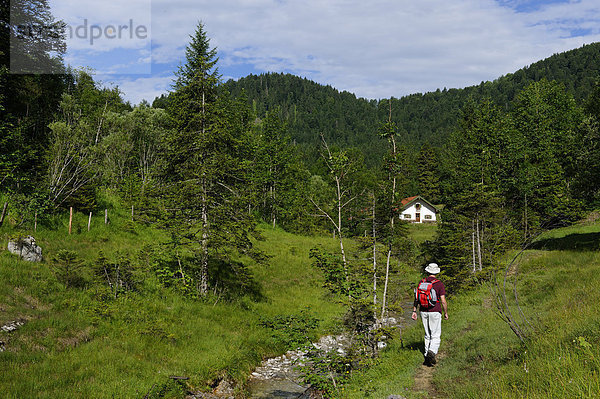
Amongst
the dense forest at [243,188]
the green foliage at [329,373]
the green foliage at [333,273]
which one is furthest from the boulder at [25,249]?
the green foliage at [329,373]

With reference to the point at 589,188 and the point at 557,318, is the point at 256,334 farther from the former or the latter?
the point at 589,188

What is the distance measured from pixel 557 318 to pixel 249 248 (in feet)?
39.8

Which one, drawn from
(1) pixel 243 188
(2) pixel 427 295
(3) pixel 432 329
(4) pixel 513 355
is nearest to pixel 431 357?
(3) pixel 432 329

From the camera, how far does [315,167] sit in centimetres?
9762

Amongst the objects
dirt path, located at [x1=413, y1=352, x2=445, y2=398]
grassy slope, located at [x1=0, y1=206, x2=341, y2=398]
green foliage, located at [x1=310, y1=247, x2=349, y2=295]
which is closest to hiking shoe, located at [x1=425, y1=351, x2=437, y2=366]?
dirt path, located at [x1=413, y1=352, x2=445, y2=398]

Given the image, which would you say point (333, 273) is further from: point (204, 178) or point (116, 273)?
point (116, 273)

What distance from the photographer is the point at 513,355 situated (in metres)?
7.11

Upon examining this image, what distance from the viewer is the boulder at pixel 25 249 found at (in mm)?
13750

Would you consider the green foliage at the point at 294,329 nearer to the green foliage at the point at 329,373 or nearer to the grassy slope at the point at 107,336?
the green foliage at the point at 329,373

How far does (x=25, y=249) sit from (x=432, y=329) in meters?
15.9

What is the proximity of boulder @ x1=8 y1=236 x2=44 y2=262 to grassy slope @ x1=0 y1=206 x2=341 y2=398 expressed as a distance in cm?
36

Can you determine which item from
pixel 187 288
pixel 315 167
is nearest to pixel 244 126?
pixel 187 288

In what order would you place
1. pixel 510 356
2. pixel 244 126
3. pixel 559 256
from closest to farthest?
pixel 510 356, pixel 559 256, pixel 244 126

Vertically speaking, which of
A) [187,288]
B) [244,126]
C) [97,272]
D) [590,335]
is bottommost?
[187,288]
